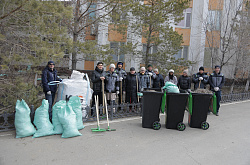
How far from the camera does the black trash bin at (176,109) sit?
5616 mm

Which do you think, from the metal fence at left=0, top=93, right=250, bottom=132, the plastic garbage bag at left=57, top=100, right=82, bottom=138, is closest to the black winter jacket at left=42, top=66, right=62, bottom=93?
the metal fence at left=0, top=93, right=250, bottom=132

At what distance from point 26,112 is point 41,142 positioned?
0.76 meters

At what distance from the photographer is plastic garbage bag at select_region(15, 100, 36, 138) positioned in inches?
183

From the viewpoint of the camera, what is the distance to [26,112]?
4.70m

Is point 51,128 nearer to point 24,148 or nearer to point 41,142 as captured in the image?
point 41,142

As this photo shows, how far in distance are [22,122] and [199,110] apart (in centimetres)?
448

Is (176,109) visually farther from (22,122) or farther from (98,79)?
(22,122)

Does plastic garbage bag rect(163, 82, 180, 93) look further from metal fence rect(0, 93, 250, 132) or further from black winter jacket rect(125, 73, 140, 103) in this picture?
black winter jacket rect(125, 73, 140, 103)

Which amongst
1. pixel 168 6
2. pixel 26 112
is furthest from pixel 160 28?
pixel 26 112

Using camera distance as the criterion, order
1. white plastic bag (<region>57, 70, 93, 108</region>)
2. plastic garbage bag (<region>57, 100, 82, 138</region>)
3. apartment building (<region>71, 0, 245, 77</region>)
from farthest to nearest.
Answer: apartment building (<region>71, 0, 245, 77</region>), white plastic bag (<region>57, 70, 93, 108</region>), plastic garbage bag (<region>57, 100, 82, 138</region>)

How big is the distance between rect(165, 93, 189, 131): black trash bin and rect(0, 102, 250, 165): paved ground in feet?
0.68

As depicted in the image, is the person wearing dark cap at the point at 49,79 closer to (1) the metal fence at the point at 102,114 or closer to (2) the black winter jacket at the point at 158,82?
(1) the metal fence at the point at 102,114

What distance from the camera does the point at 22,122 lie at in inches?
184

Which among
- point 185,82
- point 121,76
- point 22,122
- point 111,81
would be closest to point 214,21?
point 185,82
